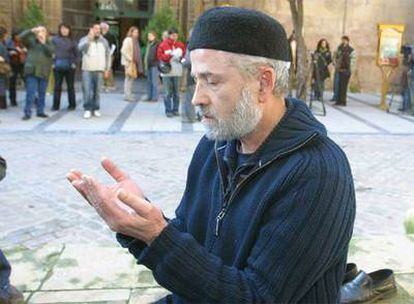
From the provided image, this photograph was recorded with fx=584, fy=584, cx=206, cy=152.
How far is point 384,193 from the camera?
677 cm

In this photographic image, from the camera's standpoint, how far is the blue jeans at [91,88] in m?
11.4

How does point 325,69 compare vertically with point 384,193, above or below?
above

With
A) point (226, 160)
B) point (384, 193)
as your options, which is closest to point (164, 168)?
point (384, 193)

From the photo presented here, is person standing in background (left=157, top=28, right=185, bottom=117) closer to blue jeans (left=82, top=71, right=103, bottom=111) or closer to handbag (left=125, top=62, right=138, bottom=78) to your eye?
blue jeans (left=82, top=71, right=103, bottom=111)

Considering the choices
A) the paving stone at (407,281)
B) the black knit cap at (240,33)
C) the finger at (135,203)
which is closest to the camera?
the finger at (135,203)

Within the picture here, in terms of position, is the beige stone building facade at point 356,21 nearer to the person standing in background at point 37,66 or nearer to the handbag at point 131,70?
the handbag at point 131,70

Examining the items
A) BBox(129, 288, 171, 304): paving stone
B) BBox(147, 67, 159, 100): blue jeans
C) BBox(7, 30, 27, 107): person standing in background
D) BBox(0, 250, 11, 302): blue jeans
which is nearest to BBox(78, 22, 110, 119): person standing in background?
BBox(7, 30, 27, 107): person standing in background

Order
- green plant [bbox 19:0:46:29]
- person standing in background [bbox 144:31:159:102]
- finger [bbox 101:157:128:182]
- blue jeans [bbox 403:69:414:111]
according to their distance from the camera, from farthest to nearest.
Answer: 1. green plant [bbox 19:0:46:29]
2. blue jeans [bbox 403:69:414:111]
3. person standing in background [bbox 144:31:159:102]
4. finger [bbox 101:157:128:182]

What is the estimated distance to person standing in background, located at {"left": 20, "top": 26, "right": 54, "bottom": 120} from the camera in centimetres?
1088

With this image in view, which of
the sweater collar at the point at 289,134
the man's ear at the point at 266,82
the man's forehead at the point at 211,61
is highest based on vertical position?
the man's forehead at the point at 211,61

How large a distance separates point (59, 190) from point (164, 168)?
1587mm

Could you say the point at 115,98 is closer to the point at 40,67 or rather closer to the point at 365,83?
the point at 40,67

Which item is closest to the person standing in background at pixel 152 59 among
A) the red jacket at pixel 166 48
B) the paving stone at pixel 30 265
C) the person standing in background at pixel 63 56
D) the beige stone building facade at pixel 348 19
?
the red jacket at pixel 166 48

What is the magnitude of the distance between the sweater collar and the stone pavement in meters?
1.90
